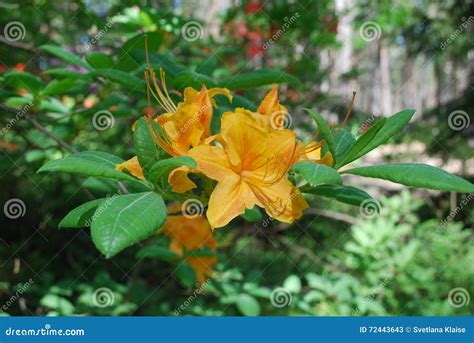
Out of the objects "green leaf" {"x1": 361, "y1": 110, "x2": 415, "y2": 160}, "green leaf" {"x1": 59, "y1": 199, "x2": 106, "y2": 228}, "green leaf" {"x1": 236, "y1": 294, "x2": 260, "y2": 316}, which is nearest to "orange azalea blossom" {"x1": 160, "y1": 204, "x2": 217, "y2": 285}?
"green leaf" {"x1": 236, "y1": 294, "x2": 260, "y2": 316}

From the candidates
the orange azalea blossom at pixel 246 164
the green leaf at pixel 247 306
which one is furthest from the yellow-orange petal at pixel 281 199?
the green leaf at pixel 247 306

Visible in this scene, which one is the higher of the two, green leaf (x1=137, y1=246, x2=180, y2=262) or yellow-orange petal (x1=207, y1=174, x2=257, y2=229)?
yellow-orange petal (x1=207, y1=174, x2=257, y2=229)

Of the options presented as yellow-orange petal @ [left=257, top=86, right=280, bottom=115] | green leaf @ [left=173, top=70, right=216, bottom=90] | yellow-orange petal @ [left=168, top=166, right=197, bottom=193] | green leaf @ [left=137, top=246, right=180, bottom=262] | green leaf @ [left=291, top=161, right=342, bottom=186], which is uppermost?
yellow-orange petal @ [left=257, top=86, right=280, bottom=115]

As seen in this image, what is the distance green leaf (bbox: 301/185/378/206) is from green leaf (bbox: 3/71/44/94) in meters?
0.90

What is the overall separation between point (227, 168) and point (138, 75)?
0.60 m

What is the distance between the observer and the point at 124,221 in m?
0.65

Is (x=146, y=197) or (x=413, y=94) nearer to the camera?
(x=146, y=197)

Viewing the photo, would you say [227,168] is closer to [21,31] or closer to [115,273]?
[21,31]

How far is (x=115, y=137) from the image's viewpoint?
2.94m

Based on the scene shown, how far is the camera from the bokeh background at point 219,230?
1751 millimetres

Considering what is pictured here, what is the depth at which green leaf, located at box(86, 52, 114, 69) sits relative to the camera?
51.3 inches

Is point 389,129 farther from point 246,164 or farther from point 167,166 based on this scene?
point 167,166

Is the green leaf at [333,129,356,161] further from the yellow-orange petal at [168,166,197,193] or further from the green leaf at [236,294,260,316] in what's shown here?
the green leaf at [236,294,260,316]

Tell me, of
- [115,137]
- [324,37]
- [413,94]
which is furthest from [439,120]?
[413,94]
